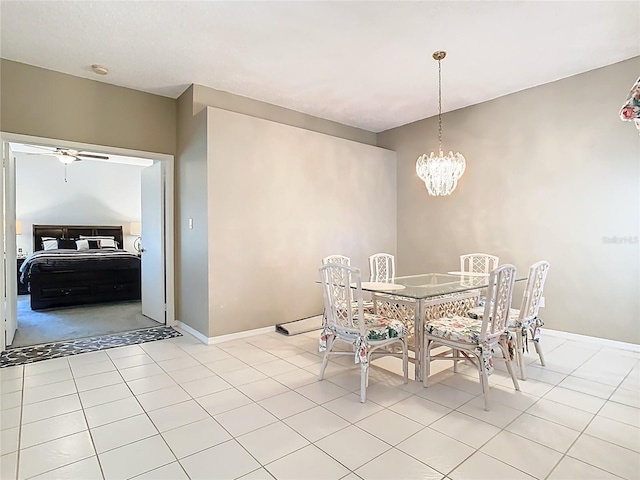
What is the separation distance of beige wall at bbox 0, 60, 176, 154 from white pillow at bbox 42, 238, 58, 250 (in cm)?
515

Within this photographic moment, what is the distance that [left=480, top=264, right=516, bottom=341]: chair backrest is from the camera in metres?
A: 2.24

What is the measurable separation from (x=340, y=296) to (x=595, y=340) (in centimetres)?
288

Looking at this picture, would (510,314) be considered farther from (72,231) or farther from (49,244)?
(72,231)

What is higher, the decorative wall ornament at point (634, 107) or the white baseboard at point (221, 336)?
the decorative wall ornament at point (634, 107)

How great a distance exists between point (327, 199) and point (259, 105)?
4.80 feet

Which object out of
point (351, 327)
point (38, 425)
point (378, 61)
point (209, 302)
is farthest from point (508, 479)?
point (378, 61)

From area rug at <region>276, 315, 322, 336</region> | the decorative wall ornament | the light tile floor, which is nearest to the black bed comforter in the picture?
the light tile floor

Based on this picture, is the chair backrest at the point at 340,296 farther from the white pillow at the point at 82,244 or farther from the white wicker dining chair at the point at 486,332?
the white pillow at the point at 82,244

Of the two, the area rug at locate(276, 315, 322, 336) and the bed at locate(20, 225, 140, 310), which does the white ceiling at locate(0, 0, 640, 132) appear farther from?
the bed at locate(20, 225, 140, 310)

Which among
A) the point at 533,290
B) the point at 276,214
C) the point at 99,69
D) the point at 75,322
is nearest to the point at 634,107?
the point at 533,290

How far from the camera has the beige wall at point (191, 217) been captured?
3.65 meters

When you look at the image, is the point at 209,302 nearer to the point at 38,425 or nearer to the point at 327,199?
the point at 38,425

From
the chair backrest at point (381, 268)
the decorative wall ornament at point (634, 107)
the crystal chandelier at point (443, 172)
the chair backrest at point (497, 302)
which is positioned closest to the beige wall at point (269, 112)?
the crystal chandelier at point (443, 172)

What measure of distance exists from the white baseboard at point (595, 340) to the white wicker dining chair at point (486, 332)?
5.66 feet
